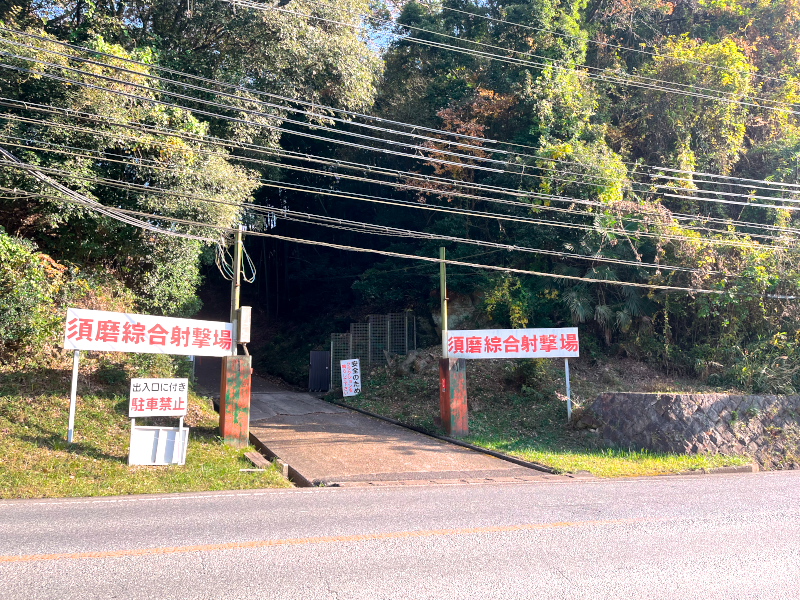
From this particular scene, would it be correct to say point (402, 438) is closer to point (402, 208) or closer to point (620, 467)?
point (620, 467)

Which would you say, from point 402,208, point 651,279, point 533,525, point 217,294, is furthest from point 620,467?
point 217,294

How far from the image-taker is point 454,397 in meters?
15.7

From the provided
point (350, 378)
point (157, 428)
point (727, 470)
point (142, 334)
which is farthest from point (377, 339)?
point (727, 470)

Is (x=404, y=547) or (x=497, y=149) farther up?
(x=497, y=149)

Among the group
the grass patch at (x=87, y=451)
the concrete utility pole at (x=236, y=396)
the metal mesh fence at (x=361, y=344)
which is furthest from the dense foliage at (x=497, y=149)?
the grass patch at (x=87, y=451)

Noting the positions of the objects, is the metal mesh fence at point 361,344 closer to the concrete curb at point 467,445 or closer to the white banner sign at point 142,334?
the concrete curb at point 467,445

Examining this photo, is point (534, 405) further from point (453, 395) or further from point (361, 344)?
point (361, 344)

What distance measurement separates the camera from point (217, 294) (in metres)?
42.8

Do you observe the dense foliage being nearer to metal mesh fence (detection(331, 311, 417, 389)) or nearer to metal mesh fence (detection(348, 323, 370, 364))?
metal mesh fence (detection(331, 311, 417, 389))

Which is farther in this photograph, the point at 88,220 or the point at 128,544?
the point at 88,220

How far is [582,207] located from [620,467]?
9.48 m

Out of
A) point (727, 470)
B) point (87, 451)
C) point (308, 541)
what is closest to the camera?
point (308, 541)

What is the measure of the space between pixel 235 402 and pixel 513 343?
7.45 meters

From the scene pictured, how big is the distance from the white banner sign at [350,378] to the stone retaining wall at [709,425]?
8371 mm
